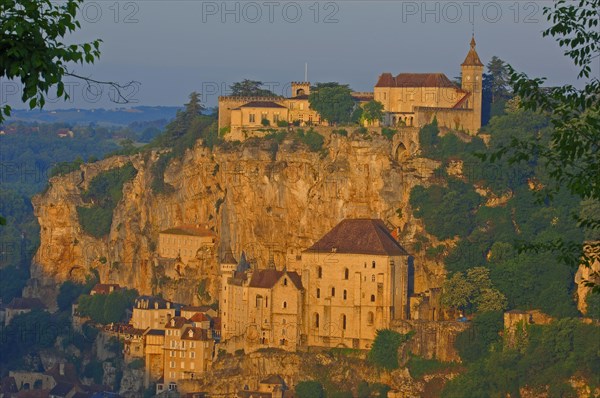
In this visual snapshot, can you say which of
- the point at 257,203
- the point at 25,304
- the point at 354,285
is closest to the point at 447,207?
the point at 354,285

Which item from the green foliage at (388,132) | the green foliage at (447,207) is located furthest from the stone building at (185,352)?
the green foliage at (388,132)

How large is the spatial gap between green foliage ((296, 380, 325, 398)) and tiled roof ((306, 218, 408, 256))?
5.19 metres

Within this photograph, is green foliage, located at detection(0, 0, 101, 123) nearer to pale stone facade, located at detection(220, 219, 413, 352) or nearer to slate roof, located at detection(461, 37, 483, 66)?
pale stone facade, located at detection(220, 219, 413, 352)

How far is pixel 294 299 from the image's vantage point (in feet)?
226

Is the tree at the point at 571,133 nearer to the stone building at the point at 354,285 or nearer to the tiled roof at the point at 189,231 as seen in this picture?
the stone building at the point at 354,285

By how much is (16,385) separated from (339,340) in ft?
59.3

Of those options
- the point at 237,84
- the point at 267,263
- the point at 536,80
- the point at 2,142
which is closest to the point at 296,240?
the point at 267,263

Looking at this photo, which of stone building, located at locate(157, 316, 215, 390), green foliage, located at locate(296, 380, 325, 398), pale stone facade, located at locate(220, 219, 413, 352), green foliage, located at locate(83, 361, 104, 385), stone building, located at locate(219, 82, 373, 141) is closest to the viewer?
green foliage, located at locate(296, 380, 325, 398)

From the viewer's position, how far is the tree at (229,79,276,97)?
3410 inches

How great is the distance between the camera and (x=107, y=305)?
8125 cm

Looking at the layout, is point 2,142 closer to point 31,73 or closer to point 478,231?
point 478,231

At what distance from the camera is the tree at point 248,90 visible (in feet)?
284

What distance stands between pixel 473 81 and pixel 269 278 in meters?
15.4

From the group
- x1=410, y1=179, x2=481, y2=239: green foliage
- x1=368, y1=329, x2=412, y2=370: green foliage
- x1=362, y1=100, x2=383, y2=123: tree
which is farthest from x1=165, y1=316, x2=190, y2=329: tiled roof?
x1=362, y1=100, x2=383, y2=123: tree
